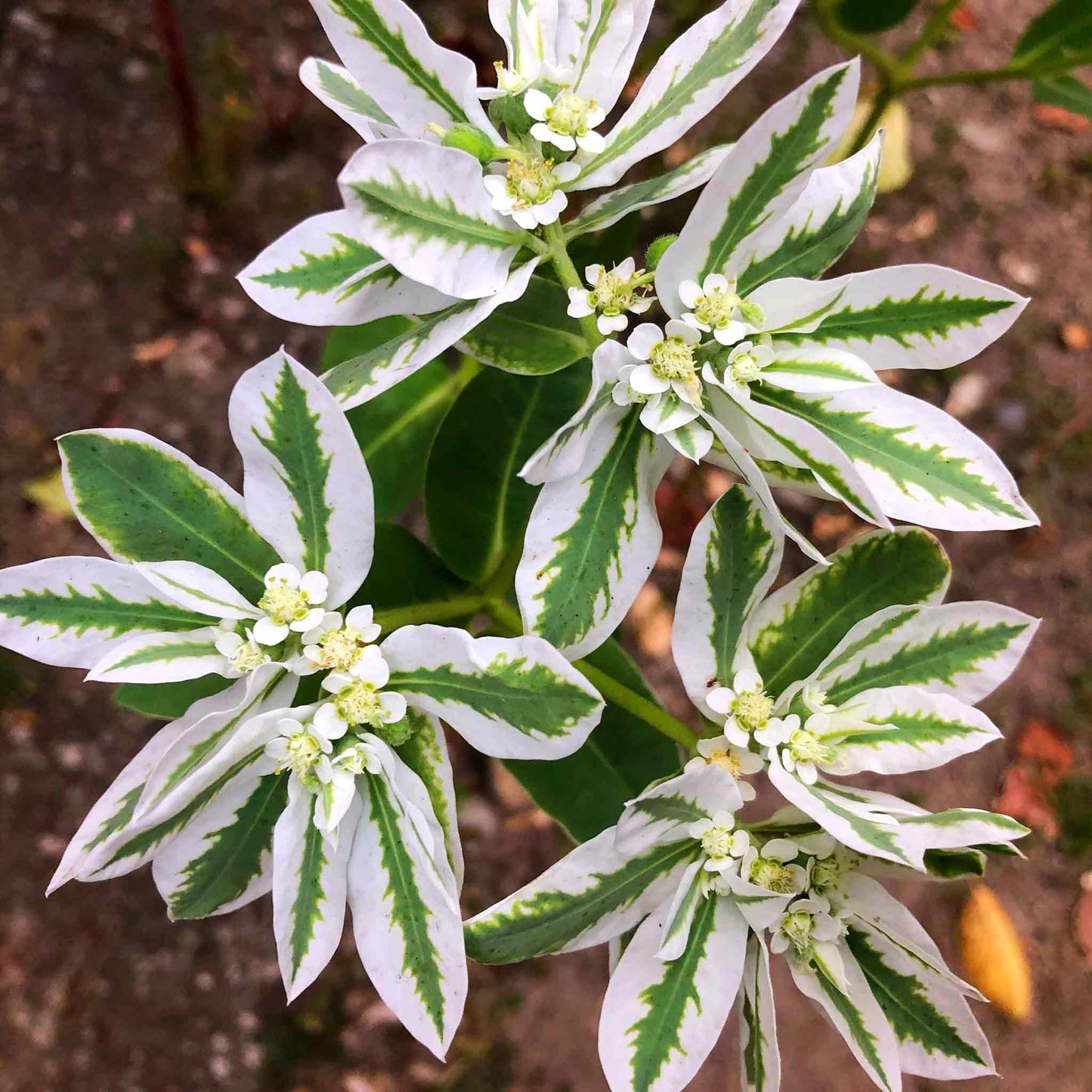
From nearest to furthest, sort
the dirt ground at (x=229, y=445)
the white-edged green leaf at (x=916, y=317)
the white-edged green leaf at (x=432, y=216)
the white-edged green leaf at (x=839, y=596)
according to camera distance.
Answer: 1. the white-edged green leaf at (x=432, y=216)
2. the white-edged green leaf at (x=916, y=317)
3. the white-edged green leaf at (x=839, y=596)
4. the dirt ground at (x=229, y=445)

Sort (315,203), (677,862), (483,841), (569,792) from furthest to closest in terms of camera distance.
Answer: (315,203), (483,841), (569,792), (677,862)

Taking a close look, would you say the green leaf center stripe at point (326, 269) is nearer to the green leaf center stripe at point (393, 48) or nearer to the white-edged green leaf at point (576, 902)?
the green leaf center stripe at point (393, 48)

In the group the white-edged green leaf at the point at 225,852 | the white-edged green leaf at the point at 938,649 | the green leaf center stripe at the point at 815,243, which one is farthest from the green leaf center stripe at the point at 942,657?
the white-edged green leaf at the point at 225,852

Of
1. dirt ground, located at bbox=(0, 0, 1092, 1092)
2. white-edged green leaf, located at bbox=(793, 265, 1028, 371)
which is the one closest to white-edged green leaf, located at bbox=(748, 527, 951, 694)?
white-edged green leaf, located at bbox=(793, 265, 1028, 371)

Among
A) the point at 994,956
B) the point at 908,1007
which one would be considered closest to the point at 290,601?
the point at 908,1007

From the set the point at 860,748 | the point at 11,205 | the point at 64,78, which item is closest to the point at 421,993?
the point at 860,748

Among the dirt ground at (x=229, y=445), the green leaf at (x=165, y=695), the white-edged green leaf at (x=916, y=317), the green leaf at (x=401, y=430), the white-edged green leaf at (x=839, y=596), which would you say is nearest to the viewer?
the white-edged green leaf at (x=916, y=317)

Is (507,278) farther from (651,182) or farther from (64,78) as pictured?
(64,78)
